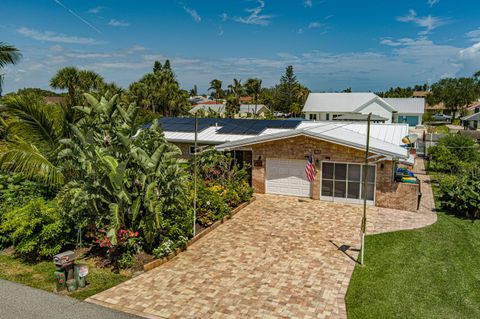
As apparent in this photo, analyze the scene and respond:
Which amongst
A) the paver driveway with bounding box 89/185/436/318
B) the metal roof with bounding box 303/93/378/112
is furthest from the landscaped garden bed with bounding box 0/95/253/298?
the metal roof with bounding box 303/93/378/112

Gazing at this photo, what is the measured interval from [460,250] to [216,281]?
8321 millimetres

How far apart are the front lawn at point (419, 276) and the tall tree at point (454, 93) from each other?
328ft

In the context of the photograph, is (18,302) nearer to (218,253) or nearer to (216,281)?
(216,281)

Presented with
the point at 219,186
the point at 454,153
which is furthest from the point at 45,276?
the point at 454,153

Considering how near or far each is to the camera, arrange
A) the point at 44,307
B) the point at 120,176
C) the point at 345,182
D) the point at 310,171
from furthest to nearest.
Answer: the point at 345,182 < the point at 310,171 < the point at 120,176 < the point at 44,307

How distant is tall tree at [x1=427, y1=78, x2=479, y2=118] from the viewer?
98.9 m

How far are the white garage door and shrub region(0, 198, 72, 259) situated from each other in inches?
423

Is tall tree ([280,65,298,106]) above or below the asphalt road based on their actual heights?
above

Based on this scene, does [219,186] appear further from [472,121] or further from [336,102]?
[472,121]

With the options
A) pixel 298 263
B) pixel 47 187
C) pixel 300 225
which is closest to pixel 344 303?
pixel 298 263

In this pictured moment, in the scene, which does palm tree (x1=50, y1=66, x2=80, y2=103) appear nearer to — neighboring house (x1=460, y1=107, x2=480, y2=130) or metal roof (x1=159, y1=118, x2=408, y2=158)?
metal roof (x1=159, y1=118, x2=408, y2=158)

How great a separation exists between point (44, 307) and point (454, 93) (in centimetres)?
11196

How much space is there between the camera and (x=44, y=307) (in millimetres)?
8734

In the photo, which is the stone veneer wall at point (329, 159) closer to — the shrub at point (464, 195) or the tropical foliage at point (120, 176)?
the shrub at point (464, 195)
